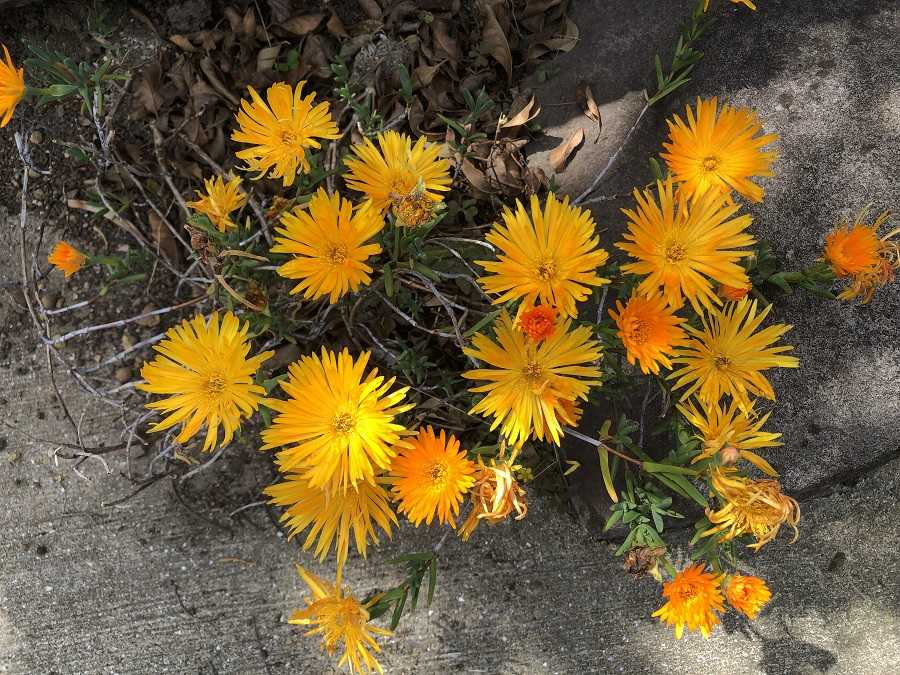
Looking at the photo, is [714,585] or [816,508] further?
[816,508]

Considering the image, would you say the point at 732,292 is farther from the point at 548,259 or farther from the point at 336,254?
the point at 336,254

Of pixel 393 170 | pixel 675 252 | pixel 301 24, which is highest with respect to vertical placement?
pixel 301 24

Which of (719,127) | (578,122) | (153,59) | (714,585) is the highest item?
(153,59)

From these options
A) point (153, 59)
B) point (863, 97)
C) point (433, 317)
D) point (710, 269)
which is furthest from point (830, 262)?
point (153, 59)

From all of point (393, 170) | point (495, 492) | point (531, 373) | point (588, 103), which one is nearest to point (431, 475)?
point (495, 492)

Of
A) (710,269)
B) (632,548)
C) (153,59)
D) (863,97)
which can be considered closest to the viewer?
(710,269)

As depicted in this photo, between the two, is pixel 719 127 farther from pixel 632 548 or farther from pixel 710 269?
pixel 632 548

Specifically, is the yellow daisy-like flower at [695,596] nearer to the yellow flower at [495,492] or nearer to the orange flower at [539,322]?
the yellow flower at [495,492]
